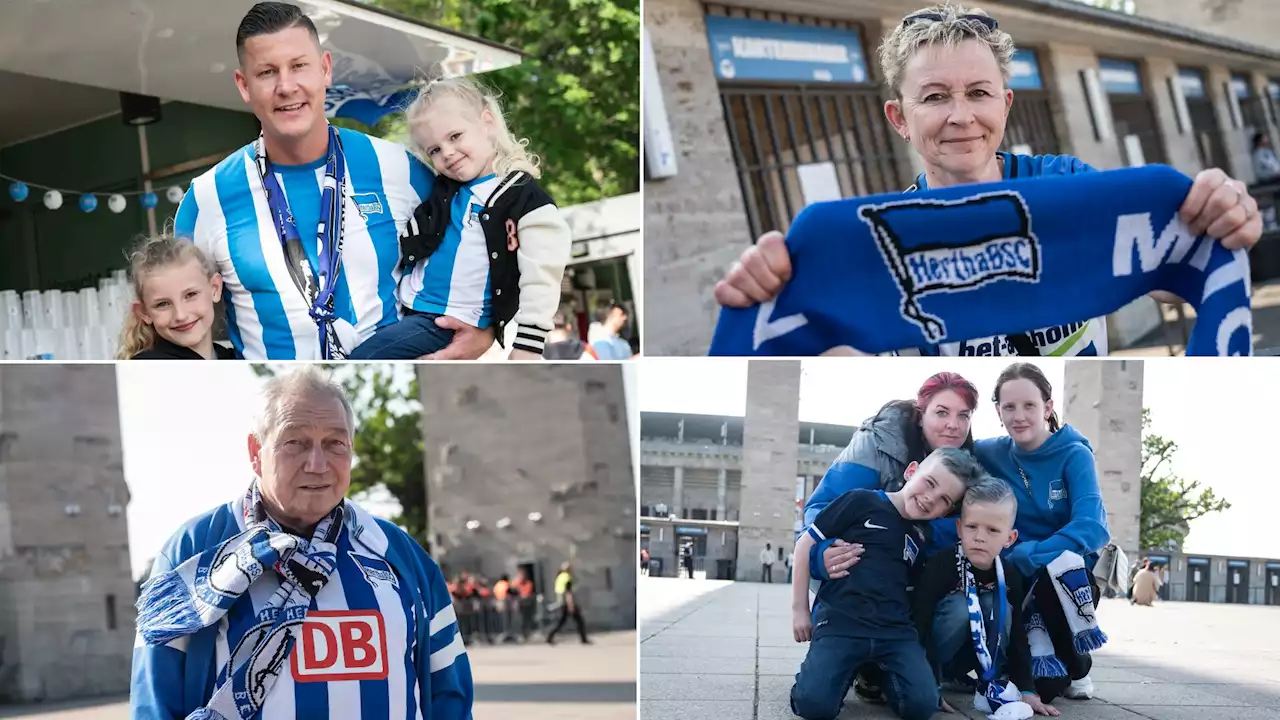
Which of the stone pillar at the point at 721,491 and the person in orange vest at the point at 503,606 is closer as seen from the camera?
the stone pillar at the point at 721,491

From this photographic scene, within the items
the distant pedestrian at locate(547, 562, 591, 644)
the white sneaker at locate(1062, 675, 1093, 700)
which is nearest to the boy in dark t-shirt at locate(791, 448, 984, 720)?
the white sneaker at locate(1062, 675, 1093, 700)

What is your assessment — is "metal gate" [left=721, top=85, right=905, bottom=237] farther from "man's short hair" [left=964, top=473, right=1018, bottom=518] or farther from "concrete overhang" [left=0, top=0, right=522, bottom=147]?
"man's short hair" [left=964, top=473, right=1018, bottom=518]

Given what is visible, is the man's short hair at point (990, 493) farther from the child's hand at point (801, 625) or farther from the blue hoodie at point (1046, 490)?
the child's hand at point (801, 625)

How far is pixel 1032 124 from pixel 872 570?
17.9 ft

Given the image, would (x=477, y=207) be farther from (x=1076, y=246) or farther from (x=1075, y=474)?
(x=1075, y=474)

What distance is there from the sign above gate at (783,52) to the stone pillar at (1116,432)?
256 cm

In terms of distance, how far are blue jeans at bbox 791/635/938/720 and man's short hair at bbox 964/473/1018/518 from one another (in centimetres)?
38

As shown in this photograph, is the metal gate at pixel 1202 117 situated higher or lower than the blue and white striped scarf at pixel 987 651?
higher

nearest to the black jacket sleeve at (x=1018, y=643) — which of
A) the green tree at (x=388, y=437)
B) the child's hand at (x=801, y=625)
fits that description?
the child's hand at (x=801, y=625)

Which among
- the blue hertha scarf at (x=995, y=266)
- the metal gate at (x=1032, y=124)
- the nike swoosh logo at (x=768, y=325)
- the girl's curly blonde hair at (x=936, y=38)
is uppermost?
the metal gate at (x=1032, y=124)

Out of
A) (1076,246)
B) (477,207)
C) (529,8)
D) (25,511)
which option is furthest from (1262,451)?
(529,8)

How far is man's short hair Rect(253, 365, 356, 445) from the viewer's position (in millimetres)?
2453

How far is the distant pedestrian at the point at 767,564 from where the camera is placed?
3.16 metres

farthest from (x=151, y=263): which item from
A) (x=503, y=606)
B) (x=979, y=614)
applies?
(x=503, y=606)
